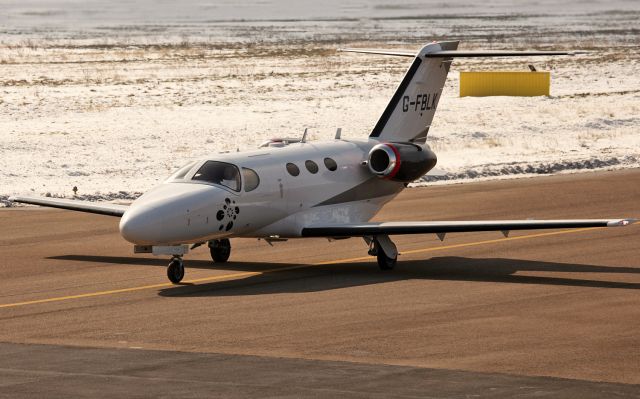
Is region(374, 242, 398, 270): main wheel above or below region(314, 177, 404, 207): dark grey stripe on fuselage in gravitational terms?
below

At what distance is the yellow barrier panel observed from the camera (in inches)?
2491

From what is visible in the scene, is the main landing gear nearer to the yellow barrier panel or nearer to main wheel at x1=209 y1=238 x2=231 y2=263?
main wheel at x1=209 y1=238 x2=231 y2=263

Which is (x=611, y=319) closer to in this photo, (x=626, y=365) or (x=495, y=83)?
(x=626, y=365)

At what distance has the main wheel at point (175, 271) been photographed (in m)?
24.9

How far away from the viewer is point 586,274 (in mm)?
25438

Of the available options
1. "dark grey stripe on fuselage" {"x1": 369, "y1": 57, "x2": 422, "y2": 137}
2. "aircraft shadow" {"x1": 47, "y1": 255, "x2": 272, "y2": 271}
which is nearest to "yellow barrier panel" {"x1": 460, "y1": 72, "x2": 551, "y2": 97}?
"dark grey stripe on fuselage" {"x1": 369, "y1": 57, "x2": 422, "y2": 137}

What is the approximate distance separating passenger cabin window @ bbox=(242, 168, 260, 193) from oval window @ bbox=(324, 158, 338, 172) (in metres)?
2.12

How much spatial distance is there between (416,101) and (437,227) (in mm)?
5548

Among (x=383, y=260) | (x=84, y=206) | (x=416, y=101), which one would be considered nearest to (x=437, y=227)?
(x=383, y=260)

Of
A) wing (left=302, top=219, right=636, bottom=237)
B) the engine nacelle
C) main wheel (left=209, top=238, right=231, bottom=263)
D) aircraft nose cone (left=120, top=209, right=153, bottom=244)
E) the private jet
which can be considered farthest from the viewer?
the engine nacelle

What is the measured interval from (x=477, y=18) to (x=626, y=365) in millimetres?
151160

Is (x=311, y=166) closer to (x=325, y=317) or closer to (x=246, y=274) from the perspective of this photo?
(x=246, y=274)

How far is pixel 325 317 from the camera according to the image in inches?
855

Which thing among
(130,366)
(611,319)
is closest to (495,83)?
(611,319)
